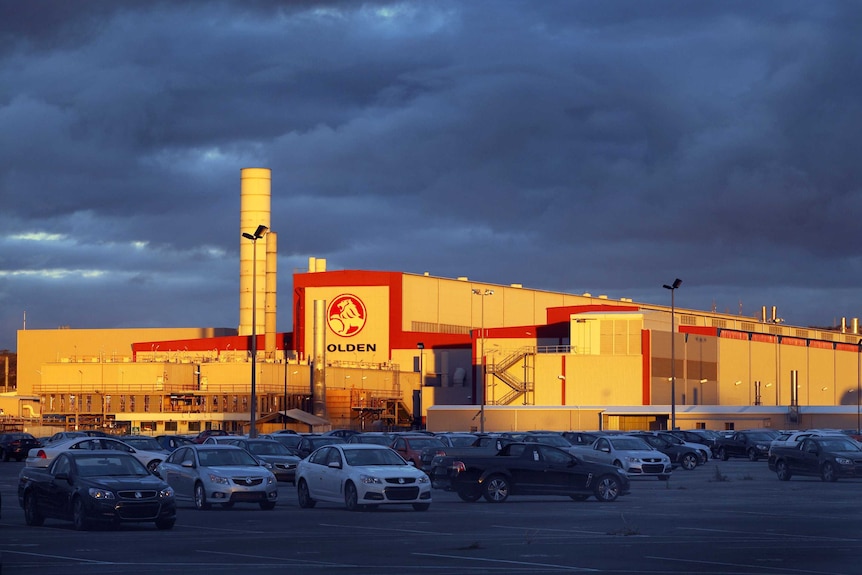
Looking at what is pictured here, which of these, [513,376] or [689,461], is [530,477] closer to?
[689,461]

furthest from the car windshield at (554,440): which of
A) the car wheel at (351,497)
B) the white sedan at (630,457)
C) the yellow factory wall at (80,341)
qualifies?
the yellow factory wall at (80,341)

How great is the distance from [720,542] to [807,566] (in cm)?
355

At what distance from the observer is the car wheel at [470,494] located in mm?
32469

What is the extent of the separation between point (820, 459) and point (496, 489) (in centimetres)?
1482

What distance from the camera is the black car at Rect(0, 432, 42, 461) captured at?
69.3m

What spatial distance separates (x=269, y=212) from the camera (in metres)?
117

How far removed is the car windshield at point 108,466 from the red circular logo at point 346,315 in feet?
303

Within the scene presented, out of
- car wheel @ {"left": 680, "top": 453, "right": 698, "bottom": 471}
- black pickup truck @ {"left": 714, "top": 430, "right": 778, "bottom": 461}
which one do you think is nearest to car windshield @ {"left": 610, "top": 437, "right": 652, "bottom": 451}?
car wheel @ {"left": 680, "top": 453, "right": 698, "bottom": 471}

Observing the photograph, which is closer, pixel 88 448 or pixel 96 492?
pixel 96 492

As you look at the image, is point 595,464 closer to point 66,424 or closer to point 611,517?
point 611,517

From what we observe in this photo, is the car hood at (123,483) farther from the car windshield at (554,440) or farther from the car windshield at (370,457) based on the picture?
the car windshield at (554,440)

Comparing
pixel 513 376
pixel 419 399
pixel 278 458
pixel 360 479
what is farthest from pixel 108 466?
pixel 419 399

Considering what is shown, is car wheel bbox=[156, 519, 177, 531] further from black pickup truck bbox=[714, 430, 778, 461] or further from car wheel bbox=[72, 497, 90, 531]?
black pickup truck bbox=[714, 430, 778, 461]

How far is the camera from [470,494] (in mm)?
32594
